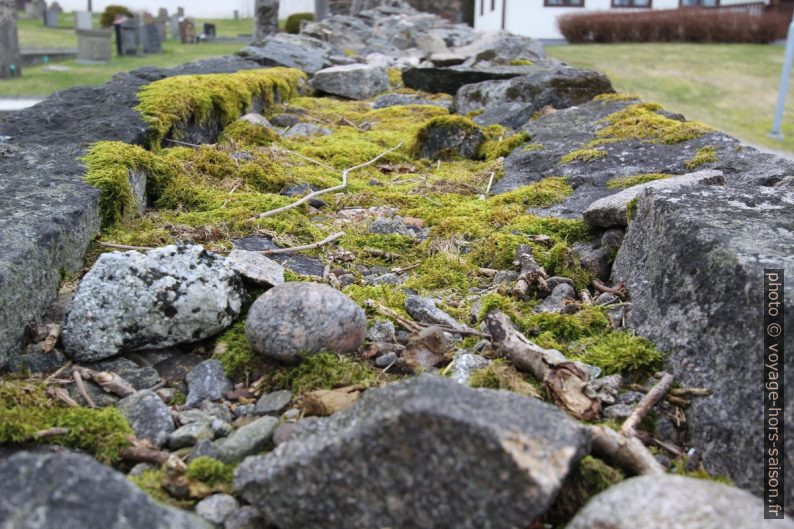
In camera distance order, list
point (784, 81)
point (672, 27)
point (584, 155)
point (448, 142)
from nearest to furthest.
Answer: point (584, 155)
point (448, 142)
point (784, 81)
point (672, 27)

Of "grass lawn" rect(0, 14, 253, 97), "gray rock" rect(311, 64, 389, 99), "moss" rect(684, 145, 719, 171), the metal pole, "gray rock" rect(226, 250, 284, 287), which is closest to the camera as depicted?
"gray rock" rect(226, 250, 284, 287)

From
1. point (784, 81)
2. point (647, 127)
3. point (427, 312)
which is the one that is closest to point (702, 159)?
point (647, 127)

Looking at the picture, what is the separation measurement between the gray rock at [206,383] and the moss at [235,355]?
0.03m

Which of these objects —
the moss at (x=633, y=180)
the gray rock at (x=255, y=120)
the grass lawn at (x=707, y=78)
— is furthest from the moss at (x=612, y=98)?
the grass lawn at (x=707, y=78)

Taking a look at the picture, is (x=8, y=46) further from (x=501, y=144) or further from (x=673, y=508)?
(x=673, y=508)

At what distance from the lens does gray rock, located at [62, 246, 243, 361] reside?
231 centimetres

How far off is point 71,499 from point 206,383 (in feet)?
3.11

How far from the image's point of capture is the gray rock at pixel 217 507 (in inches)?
65.4

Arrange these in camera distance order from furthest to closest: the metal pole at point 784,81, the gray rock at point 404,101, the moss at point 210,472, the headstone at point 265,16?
1. the headstone at point 265,16
2. the metal pole at point 784,81
3. the gray rock at point 404,101
4. the moss at point 210,472

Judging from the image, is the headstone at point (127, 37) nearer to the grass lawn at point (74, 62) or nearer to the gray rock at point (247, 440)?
the grass lawn at point (74, 62)

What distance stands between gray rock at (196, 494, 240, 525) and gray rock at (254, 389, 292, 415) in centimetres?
39

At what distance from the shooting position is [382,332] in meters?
2.49

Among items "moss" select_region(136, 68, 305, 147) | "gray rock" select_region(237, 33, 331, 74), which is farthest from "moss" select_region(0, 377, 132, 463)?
"gray rock" select_region(237, 33, 331, 74)

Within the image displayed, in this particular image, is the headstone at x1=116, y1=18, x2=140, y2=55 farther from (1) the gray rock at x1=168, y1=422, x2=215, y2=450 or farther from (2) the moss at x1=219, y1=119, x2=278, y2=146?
A: (1) the gray rock at x1=168, y1=422, x2=215, y2=450
